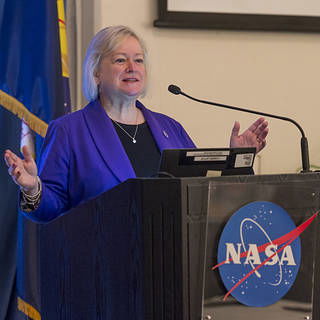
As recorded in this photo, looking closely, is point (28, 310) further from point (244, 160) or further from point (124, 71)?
point (244, 160)

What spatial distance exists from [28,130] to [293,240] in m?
2.14

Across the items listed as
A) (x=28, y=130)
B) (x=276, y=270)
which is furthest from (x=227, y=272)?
(x=28, y=130)

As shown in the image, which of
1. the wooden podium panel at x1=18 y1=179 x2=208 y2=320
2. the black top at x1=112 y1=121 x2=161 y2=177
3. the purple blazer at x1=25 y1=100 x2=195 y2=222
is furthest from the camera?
the black top at x1=112 y1=121 x2=161 y2=177

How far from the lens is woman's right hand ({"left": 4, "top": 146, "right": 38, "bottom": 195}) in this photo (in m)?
2.08

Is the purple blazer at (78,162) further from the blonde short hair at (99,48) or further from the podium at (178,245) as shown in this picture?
the podium at (178,245)

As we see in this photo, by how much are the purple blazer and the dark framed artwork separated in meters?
1.42

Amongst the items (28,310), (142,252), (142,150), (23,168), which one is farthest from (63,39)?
(142,252)

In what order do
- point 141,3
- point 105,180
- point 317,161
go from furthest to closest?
point 317,161
point 141,3
point 105,180

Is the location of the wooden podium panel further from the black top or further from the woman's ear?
the woman's ear

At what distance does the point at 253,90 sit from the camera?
13.7ft

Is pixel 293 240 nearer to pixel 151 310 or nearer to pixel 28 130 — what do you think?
pixel 151 310

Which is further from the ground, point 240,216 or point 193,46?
point 193,46

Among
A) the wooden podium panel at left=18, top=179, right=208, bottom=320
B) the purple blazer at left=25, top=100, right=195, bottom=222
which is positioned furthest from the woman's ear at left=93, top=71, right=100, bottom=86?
the wooden podium panel at left=18, top=179, right=208, bottom=320

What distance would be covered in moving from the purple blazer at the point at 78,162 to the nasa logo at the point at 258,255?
0.84 metres
